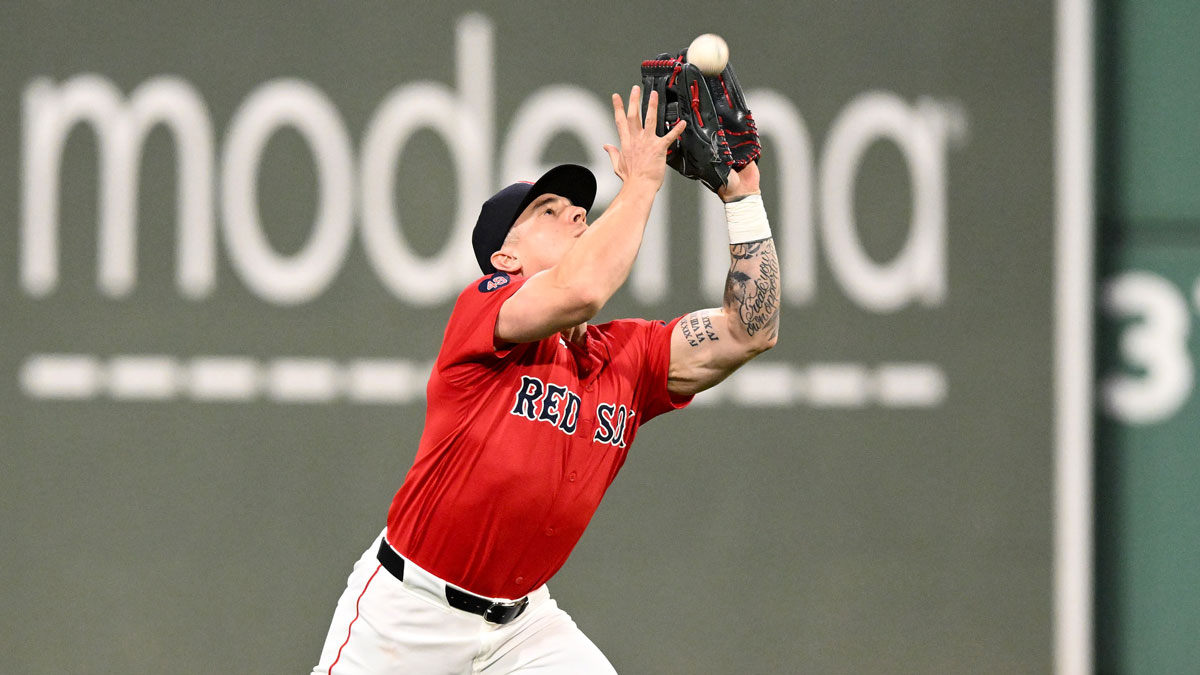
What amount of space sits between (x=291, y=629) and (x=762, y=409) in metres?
2.13

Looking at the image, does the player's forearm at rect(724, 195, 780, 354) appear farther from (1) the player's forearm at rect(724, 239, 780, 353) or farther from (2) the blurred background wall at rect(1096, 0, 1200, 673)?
(2) the blurred background wall at rect(1096, 0, 1200, 673)

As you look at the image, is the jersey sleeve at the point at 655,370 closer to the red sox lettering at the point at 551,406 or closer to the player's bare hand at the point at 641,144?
the red sox lettering at the point at 551,406

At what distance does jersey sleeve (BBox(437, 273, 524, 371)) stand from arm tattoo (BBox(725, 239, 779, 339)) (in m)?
0.64

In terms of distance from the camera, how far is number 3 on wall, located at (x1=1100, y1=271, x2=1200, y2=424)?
17.8ft

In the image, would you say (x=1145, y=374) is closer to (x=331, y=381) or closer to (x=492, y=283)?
(x=331, y=381)

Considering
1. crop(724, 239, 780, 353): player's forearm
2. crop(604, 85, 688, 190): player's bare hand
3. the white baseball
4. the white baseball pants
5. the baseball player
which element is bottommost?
the white baseball pants

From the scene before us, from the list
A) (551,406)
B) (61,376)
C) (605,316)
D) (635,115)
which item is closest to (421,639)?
(551,406)

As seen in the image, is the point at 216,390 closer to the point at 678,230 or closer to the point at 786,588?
the point at 678,230

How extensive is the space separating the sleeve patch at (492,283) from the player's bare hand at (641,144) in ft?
1.27

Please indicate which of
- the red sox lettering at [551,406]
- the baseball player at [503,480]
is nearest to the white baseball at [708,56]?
the baseball player at [503,480]

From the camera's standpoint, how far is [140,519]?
15.2 ft

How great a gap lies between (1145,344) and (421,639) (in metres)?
3.90

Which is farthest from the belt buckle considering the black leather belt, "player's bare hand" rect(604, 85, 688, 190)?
"player's bare hand" rect(604, 85, 688, 190)

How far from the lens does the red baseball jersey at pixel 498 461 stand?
2.94 metres
